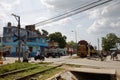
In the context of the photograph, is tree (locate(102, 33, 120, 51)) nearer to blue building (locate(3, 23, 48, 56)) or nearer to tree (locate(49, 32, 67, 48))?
tree (locate(49, 32, 67, 48))

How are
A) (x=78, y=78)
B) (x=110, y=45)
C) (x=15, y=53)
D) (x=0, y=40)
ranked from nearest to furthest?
1. (x=78, y=78)
2. (x=15, y=53)
3. (x=0, y=40)
4. (x=110, y=45)

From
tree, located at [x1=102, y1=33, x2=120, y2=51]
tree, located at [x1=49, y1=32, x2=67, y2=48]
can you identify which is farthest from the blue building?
tree, located at [x1=102, y1=33, x2=120, y2=51]

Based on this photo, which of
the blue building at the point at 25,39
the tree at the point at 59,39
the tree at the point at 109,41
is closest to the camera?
the blue building at the point at 25,39

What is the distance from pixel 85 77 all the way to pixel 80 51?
1448 inches

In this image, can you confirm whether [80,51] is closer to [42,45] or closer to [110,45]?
[42,45]

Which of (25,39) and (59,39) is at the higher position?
(59,39)

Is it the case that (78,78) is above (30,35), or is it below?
below

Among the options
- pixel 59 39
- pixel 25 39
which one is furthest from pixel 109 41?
pixel 25 39

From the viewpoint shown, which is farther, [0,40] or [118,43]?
[118,43]

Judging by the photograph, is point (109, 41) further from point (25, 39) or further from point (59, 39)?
point (25, 39)

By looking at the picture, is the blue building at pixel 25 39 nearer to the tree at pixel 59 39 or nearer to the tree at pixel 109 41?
the tree at pixel 59 39

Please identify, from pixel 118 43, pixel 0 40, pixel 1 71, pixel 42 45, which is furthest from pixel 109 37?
pixel 1 71

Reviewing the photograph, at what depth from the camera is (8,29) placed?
215 ft

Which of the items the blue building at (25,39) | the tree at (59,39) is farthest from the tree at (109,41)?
the blue building at (25,39)
